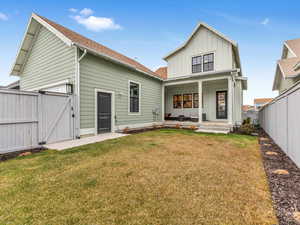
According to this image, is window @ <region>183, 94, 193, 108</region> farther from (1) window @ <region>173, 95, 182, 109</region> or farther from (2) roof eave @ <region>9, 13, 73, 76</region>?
(2) roof eave @ <region>9, 13, 73, 76</region>

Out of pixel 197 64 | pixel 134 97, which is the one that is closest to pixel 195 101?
pixel 197 64

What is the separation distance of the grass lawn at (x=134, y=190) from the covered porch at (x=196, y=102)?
719 centimetres

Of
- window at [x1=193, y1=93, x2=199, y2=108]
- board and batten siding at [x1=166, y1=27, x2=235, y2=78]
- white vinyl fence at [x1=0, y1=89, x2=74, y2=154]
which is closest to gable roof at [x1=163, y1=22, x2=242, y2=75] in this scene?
board and batten siding at [x1=166, y1=27, x2=235, y2=78]

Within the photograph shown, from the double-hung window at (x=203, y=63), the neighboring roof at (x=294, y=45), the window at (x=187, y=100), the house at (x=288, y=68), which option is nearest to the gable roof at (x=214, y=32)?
the double-hung window at (x=203, y=63)

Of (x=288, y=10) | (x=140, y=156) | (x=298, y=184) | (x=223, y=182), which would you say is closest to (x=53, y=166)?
(x=140, y=156)

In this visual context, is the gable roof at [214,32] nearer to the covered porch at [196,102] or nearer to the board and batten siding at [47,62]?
the covered porch at [196,102]

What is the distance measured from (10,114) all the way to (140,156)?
13.8ft

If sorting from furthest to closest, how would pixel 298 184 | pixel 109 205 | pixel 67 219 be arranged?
pixel 298 184, pixel 109 205, pixel 67 219

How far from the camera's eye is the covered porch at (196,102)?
10.4m

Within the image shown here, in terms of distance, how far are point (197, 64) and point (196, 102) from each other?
2.98 meters

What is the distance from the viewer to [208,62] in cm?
1069

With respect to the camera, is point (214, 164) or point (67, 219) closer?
point (67, 219)

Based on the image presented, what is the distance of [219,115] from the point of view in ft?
34.9

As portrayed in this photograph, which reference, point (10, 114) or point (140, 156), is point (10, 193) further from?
point (10, 114)
